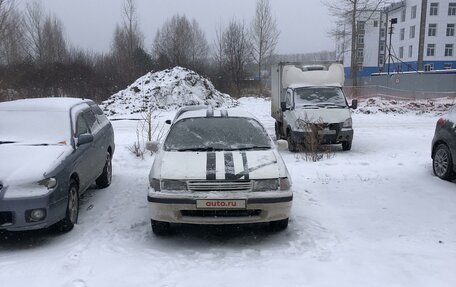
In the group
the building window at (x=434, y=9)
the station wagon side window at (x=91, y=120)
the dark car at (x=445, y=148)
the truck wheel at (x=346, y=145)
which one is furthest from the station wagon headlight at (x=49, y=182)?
the building window at (x=434, y=9)

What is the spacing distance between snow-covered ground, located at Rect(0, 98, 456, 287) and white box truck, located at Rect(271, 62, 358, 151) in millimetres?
3501

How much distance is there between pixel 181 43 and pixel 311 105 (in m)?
39.7

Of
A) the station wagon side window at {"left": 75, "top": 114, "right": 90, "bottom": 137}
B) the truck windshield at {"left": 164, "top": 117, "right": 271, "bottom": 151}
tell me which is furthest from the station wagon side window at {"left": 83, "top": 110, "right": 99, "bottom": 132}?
the truck windshield at {"left": 164, "top": 117, "right": 271, "bottom": 151}

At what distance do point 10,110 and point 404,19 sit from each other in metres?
71.6

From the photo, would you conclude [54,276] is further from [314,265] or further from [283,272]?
[314,265]

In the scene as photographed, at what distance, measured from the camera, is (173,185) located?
205 inches

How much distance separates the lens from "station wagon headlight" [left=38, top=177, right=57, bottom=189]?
17.0 feet

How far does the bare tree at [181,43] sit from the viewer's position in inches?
1800

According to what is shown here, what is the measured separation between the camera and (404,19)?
6881 centimetres

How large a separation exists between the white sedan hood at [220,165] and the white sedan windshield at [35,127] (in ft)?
5.52

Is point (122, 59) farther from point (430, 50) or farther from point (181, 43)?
point (430, 50)

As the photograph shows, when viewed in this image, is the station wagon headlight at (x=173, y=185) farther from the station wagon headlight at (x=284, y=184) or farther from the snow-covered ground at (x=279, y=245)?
the station wagon headlight at (x=284, y=184)

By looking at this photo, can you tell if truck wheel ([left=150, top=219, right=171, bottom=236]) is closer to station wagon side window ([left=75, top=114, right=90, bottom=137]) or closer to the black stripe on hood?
the black stripe on hood

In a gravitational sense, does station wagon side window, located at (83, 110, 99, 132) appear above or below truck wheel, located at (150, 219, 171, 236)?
above
